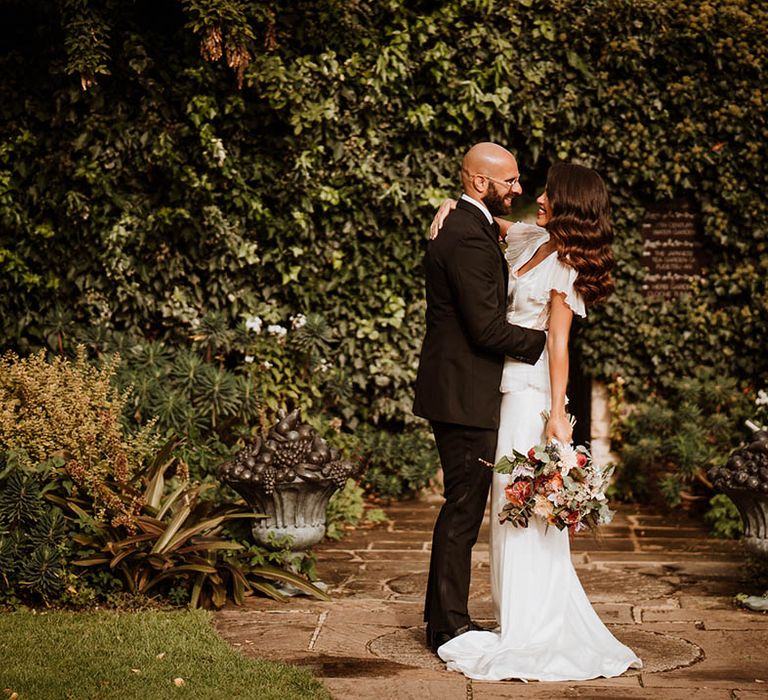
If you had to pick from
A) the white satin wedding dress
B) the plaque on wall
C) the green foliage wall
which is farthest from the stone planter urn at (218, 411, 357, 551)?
the plaque on wall

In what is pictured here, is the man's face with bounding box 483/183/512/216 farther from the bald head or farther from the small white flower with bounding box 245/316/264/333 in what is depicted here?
the small white flower with bounding box 245/316/264/333

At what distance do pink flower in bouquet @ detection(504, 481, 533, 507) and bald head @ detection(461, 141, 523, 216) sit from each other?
1184 millimetres

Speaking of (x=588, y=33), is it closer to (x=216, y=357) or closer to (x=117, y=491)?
(x=216, y=357)

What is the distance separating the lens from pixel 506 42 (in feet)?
27.8

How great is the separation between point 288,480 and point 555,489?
182 centimetres

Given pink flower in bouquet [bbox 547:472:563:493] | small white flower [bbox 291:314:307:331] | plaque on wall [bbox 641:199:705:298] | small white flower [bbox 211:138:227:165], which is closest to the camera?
pink flower in bouquet [bbox 547:472:563:493]

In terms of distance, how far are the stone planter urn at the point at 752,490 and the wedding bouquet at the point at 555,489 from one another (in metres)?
1.35

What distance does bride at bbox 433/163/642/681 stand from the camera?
4441 mm

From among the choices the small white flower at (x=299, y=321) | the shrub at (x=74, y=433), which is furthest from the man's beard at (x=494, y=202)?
the small white flower at (x=299, y=321)

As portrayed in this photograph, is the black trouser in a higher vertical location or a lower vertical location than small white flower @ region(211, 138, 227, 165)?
lower

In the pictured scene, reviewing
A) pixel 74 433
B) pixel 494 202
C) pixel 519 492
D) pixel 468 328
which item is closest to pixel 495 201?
pixel 494 202

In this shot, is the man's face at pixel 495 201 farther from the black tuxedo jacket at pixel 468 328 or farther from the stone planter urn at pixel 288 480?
the stone planter urn at pixel 288 480

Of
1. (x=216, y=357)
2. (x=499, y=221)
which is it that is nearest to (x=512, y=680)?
(x=499, y=221)

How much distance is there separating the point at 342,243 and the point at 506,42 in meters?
2.07
